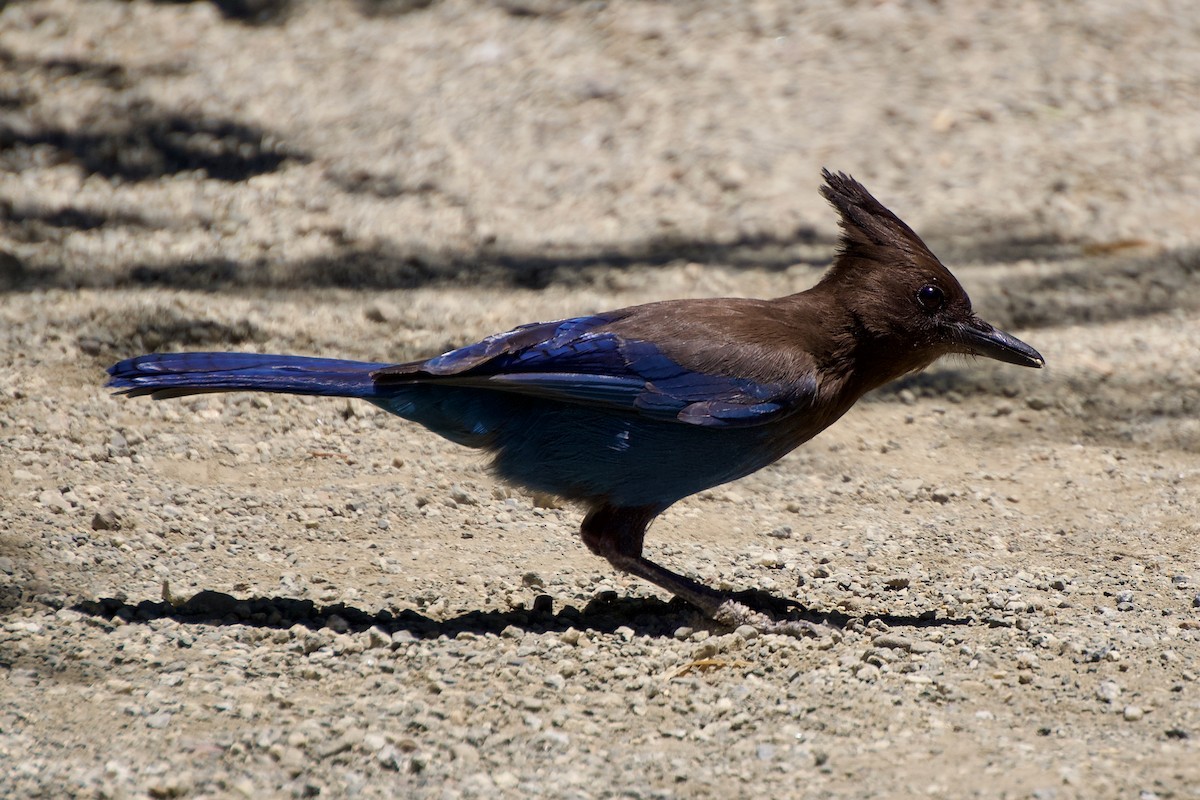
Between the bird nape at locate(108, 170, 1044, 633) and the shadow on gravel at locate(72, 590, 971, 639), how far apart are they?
128mm

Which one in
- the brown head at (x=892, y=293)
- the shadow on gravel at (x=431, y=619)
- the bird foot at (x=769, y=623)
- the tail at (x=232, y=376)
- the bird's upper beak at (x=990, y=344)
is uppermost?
the brown head at (x=892, y=293)

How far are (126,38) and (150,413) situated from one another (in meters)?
3.90

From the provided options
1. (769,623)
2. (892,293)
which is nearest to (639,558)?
(769,623)

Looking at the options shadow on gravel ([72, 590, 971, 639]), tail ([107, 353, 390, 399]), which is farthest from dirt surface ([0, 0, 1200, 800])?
tail ([107, 353, 390, 399])

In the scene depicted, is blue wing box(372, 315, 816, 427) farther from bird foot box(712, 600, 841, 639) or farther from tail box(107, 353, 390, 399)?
bird foot box(712, 600, 841, 639)

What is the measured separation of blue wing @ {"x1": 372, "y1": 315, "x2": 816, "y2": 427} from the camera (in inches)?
169

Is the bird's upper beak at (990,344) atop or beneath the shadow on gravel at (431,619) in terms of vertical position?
atop

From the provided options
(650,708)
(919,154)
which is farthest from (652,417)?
(919,154)

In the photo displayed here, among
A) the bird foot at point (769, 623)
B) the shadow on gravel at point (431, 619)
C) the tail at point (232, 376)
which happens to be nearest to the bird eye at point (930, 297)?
the shadow on gravel at point (431, 619)

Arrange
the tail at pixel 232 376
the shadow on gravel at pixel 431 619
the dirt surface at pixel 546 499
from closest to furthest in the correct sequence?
the dirt surface at pixel 546 499, the shadow on gravel at pixel 431 619, the tail at pixel 232 376

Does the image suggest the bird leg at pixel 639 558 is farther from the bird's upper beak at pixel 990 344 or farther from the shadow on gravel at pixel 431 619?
the bird's upper beak at pixel 990 344

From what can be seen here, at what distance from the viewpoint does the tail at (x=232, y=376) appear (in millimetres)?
4285

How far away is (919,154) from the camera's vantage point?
814 centimetres

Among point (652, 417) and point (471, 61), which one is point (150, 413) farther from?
point (471, 61)
